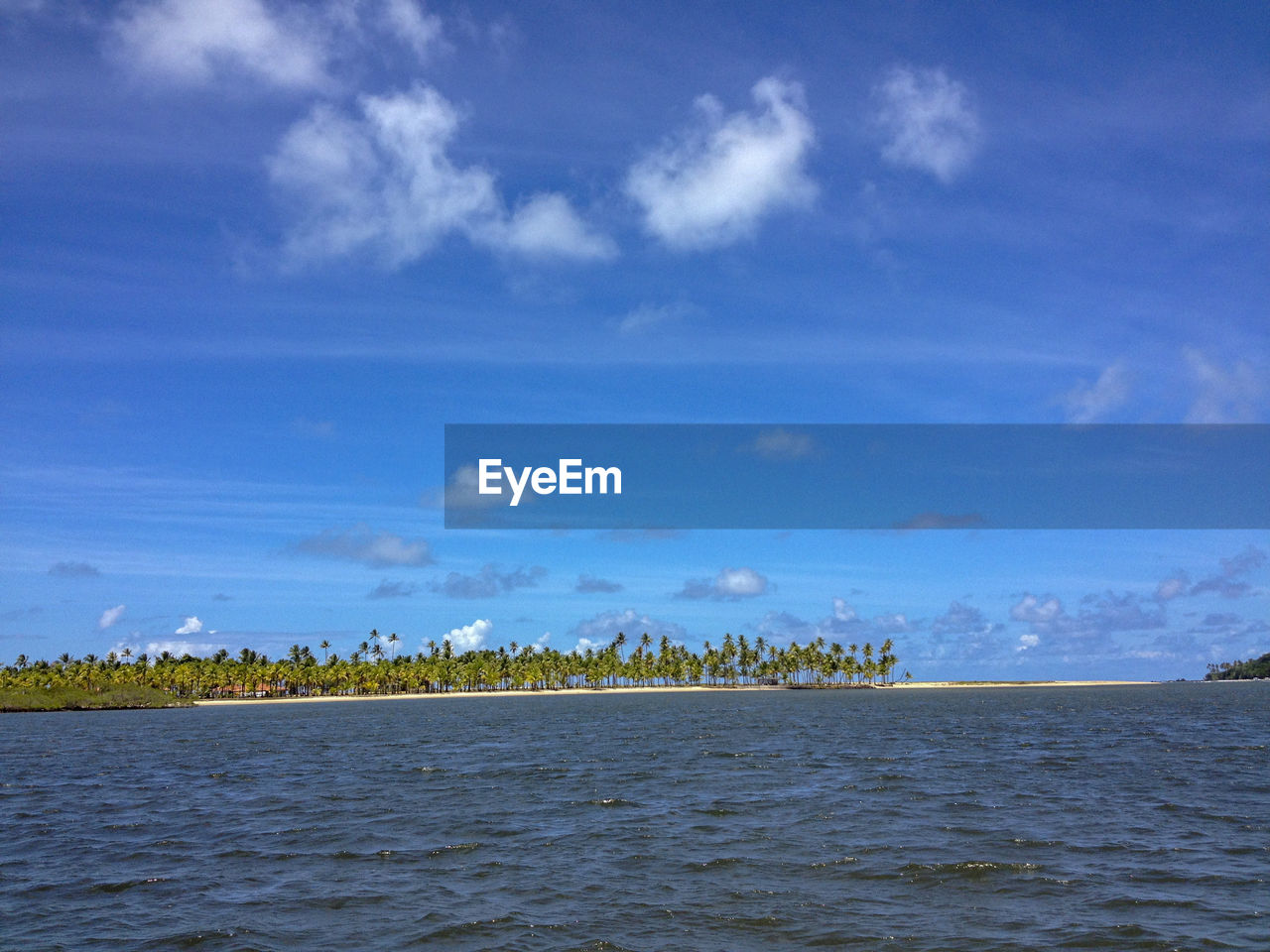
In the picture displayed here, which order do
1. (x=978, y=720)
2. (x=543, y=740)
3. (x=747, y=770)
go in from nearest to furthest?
(x=747, y=770)
(x=543, y=740)
(x=978, y=720)

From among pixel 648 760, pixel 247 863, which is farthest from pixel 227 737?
pixel 247 863

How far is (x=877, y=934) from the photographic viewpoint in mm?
20703

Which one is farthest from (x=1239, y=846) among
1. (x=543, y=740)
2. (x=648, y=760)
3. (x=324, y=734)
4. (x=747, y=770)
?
(x=324, y=734)

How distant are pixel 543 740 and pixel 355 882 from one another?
59.5 m

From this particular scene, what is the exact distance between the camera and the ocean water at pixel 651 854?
70.1 ft

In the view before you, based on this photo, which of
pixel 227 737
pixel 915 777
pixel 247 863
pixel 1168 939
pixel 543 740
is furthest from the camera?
pixel 227 737

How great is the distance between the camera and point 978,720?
378ft

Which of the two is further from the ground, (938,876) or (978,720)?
(938,876)

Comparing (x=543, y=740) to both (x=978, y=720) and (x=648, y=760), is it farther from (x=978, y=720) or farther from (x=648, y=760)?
(x=978, y=720)

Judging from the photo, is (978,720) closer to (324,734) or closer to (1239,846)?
(324,734)

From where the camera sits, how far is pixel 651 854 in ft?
97.5

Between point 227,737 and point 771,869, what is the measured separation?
85.3 metres

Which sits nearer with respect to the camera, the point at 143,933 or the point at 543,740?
the point at 143,933

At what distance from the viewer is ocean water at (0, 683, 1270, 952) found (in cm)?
2136
